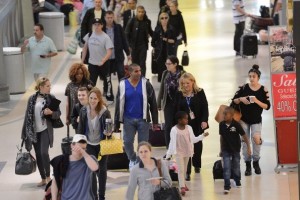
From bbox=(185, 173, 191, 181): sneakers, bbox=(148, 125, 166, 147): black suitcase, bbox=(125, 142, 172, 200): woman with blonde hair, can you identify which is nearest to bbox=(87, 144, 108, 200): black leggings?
bbox=(185, 173, 191, 181): sneakers

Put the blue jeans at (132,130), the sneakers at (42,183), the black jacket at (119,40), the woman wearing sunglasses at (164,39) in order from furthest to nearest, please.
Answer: the woman wearing sunglasses at (164,39) < the black jacket at (119,40) < the sneakers at (42,183) < the blue jeans at (132,130)

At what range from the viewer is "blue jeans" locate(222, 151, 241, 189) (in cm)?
1548

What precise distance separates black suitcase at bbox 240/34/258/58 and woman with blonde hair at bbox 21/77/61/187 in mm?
12666

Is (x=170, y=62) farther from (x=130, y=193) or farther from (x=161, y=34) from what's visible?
(x=161, y=34)

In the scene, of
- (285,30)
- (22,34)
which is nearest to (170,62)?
(285,30)

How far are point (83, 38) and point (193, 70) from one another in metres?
5.41

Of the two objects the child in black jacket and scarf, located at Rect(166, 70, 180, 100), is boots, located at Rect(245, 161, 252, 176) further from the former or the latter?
scarf, located at Rect(166, 70, 180, 100)

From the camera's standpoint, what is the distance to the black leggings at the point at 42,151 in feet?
51.6

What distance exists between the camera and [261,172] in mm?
16656

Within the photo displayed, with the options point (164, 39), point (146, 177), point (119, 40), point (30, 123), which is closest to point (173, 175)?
point (30, 123)

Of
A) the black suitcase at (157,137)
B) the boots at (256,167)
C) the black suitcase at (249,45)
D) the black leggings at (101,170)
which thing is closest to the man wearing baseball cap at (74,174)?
the black leggings at (101,170)

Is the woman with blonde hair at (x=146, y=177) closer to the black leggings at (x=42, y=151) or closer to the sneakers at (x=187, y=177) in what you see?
the black leggings at (x=42, y=151)

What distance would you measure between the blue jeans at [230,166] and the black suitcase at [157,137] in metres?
2.47

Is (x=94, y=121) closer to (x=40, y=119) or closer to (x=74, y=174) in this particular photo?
(x=40, y=119)
